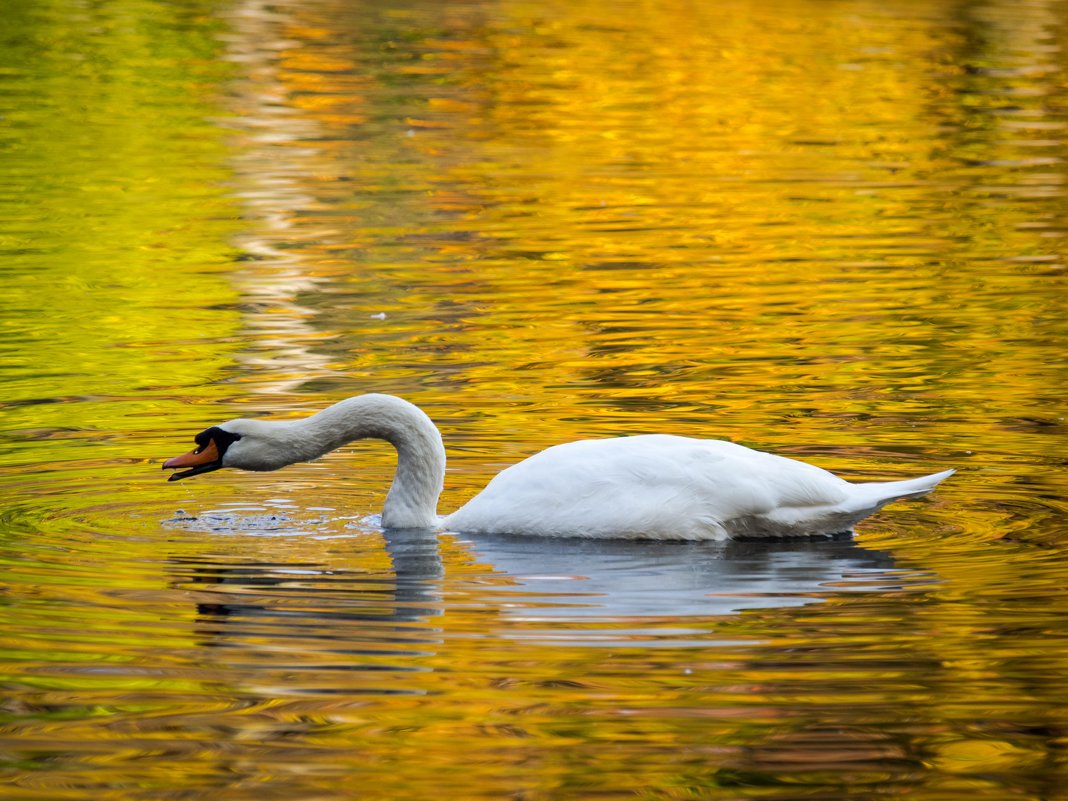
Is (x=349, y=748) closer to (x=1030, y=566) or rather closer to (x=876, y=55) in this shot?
(x=1030, y=566)

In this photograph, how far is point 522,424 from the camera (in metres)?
13.3

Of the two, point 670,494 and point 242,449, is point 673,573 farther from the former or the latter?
point 242,449

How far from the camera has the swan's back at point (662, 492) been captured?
34.4 ft

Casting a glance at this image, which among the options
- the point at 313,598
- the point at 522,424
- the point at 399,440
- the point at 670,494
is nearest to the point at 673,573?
the point at 670,494

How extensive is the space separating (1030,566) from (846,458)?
8.27 feet

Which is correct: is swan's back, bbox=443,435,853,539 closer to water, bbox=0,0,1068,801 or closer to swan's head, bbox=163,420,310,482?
water, bbox=0,0,1068,801

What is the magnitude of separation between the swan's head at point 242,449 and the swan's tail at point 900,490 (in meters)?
3.06

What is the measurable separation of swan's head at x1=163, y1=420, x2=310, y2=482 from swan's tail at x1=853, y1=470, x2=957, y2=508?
306 centimetres

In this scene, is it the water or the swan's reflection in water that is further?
the swan's reflection in water

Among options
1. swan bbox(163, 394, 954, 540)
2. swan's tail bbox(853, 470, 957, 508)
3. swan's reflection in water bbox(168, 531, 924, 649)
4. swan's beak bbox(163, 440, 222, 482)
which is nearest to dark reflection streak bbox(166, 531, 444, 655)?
swan's reflection in water bbox(168, 531, 924, 649)

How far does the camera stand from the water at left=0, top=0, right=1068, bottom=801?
7438mm

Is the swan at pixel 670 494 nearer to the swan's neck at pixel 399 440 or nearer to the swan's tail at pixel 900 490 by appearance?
the swan's tail at pixel 900 490

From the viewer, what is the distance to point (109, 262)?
21.2 meters

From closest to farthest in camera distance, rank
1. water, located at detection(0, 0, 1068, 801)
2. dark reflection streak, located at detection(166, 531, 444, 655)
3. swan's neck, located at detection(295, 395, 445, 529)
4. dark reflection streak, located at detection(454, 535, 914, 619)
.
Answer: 1. water, located at detection(0, 0, 1068, 801)
2. dark reflection streak, located at detection(166, 531, 444, 655)
3. dark reflection streak, located at detection(454, 535, 914, 619)
4. swan's neck, located at detection(295, 395, 445, 529)
